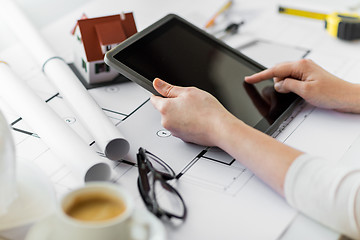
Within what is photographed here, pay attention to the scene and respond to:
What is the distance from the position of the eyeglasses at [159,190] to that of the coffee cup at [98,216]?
0.41 ft

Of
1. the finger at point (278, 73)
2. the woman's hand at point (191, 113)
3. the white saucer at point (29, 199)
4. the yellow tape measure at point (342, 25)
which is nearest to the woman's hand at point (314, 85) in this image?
the finger at point (278, 73)

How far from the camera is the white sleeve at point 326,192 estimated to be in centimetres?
75

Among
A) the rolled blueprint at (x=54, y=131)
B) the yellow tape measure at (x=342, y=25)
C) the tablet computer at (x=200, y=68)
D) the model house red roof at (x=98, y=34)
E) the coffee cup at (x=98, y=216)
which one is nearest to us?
the coffee cup at (x=98, y=216)

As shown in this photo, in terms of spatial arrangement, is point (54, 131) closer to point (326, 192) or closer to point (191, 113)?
point (191, 113)

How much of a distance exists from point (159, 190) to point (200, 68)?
1.02 ft

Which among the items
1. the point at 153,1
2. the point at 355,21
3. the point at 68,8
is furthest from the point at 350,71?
the point at 68,8

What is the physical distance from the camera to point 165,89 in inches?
36.8

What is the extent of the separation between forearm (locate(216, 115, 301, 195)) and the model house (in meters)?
0.36

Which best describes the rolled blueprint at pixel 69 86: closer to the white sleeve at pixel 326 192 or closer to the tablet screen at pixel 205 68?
the tablet screen at pixel 205 68

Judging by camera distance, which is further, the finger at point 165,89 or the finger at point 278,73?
the finger at point 278,73

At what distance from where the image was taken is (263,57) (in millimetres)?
1259

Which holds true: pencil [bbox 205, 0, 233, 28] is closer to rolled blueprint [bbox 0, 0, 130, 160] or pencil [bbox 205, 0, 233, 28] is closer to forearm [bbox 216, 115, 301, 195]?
rolled blueprint [bbox 0, 0, 130, 160]

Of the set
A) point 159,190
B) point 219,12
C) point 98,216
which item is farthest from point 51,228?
point 219,12

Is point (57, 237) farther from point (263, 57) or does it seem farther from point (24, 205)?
point (263, 57)
